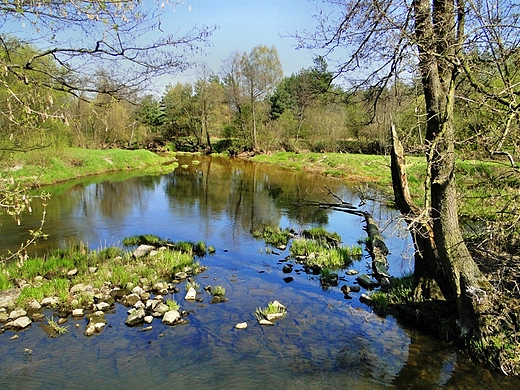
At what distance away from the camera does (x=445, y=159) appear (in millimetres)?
5992

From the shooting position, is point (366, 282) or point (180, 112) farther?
point (180, 112)

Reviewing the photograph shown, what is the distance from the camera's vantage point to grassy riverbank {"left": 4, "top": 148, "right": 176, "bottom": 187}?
19406mm

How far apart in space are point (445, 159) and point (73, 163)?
25.9 meters

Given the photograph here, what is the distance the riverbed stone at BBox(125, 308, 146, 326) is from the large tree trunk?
5.28 meters

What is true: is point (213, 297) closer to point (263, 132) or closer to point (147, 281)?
point (147, 281)

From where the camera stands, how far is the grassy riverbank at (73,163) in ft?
63.7

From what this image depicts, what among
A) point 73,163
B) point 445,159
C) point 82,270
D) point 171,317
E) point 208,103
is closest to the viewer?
point 445,159

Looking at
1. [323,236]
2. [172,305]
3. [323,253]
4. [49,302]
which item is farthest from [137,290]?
[323,236]

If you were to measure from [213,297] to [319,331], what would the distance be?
8.13 feet

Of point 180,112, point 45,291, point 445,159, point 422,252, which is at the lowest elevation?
point 45,291

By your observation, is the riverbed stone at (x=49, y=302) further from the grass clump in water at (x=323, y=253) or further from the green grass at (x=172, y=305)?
the grass clump in water at (x=323, y=253)

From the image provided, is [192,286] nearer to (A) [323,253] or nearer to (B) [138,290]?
(B) [138,290]

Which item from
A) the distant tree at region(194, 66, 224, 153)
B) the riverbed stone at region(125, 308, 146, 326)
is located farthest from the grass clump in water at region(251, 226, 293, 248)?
the distant tree at region(194, 66, 224, 153)

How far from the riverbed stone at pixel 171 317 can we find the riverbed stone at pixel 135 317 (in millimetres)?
429
